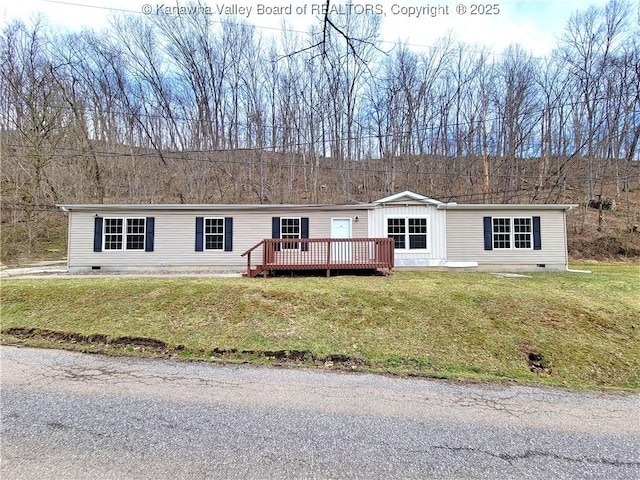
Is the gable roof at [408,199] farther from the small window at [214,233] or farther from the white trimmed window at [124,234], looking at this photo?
the white trimmed window at [124,234]

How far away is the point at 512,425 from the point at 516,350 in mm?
2546

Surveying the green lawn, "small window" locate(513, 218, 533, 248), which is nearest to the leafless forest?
"small window" locate(513, 218, 533, 248)

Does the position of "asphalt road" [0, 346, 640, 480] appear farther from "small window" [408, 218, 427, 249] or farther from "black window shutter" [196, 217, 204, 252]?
"small window" [408, 218, 427, 249]

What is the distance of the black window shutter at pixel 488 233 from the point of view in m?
13.4

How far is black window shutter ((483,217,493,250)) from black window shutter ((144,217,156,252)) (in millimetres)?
13067

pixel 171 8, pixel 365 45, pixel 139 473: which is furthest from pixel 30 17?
pixel 139 473

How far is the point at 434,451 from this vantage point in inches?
106

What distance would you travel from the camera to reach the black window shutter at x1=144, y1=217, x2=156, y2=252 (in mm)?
13062

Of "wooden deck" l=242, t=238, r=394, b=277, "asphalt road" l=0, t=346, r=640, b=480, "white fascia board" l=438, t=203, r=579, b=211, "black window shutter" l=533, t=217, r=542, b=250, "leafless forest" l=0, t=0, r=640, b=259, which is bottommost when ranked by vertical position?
"asphalt road" l=0, t=346, r=640, b=480

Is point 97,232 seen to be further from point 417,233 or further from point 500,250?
point 500,250

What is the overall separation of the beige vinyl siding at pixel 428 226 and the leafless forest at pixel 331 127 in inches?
351

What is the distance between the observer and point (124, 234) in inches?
517

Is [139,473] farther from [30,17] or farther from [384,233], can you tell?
[30,17]

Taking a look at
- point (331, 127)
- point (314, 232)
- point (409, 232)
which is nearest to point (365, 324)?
point (314, 232)
